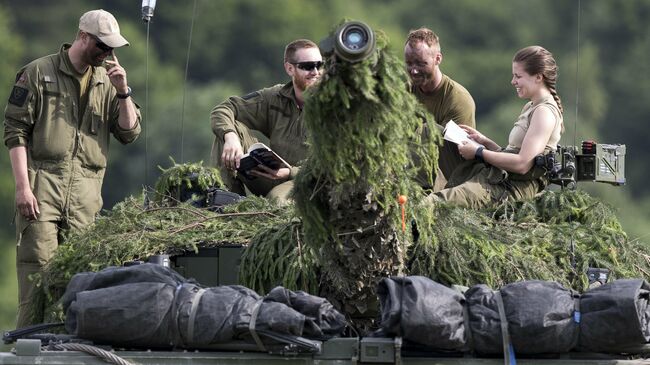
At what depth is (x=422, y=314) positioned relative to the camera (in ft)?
24.4

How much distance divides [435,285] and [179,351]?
105 centimetres

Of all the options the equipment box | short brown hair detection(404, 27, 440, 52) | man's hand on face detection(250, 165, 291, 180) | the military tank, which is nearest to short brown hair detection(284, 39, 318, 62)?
short brown hair detection(404, 27, 440, 52)

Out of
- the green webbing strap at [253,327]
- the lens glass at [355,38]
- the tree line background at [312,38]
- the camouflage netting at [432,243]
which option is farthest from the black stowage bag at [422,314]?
the tree line background at [312,38]

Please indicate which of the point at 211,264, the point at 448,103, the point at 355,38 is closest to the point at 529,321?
the point at 355,38

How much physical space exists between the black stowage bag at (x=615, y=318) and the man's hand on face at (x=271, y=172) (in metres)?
2.75

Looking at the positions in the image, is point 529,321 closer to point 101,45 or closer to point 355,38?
point 355,38

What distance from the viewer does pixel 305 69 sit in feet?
35.1

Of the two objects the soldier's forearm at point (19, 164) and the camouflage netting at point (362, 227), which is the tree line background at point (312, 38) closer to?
the soldier's forearm at point (19, 164)

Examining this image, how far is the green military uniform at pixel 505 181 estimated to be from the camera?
945 centimetres

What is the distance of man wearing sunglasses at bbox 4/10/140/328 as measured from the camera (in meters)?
10.6

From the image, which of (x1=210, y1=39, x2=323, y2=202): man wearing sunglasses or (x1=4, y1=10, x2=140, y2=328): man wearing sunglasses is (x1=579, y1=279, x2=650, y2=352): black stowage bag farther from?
(x1=4, y1=10, x2=140, y2=328): man wearing sunglasses

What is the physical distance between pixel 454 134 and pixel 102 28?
217cm

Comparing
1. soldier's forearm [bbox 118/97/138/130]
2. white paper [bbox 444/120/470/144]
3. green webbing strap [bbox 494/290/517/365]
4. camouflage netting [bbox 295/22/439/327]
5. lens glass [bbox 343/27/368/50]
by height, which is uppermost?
soldier's forearm [bbox 118/97/138/130]

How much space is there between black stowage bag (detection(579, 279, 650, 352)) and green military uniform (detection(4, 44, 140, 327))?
153 inches
